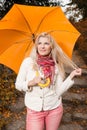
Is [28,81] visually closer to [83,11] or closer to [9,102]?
[9,102]

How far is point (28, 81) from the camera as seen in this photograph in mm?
4410

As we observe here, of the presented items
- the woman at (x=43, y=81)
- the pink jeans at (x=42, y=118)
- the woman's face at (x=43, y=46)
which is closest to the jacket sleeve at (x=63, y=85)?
the woman at (x=43, y=81)

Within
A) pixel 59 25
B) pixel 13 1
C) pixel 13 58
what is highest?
pixel 59 25

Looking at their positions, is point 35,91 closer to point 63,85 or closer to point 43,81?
point 43,81

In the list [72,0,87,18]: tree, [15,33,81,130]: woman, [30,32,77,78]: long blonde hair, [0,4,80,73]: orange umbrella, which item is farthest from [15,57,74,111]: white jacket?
[72,0,87,18]: tree

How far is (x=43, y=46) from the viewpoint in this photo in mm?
4445

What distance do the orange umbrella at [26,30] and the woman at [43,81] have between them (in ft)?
1.09

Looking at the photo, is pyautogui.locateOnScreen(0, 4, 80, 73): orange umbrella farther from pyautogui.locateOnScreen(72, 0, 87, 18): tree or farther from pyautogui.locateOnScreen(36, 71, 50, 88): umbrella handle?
pyautogui.locateOnScreen(72, 0, 87, 18): tree

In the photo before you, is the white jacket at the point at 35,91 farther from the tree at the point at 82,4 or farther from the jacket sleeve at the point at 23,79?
the tree at the point at 82,4

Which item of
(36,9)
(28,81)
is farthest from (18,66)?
(36,9)

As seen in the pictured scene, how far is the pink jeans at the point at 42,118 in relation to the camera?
4.47 metres

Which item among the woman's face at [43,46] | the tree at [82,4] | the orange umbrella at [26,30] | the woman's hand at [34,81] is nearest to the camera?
the woman's hand at [34,81]

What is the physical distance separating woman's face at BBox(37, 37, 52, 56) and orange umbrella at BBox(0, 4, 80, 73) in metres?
0.34

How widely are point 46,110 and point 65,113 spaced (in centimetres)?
326
